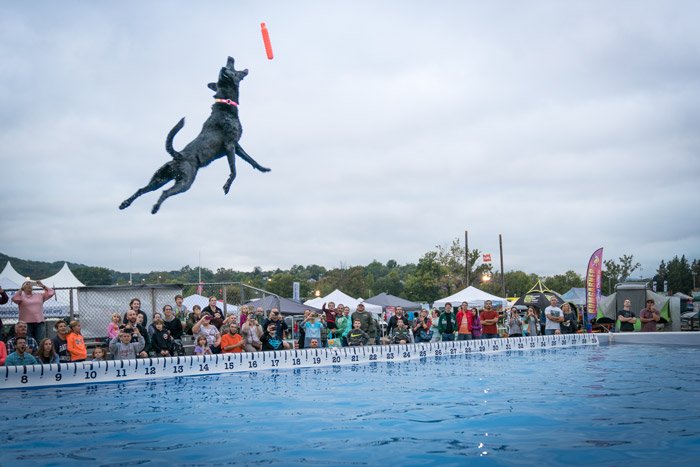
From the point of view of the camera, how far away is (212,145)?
455 inches

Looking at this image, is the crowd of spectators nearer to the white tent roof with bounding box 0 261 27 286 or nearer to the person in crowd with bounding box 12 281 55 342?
the person in crowd with bounding box 12 281 55 342

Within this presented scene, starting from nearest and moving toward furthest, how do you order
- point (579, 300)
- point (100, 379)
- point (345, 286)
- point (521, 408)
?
point (521, 408), point (100, 379), point (579, 300), point (345, 286)

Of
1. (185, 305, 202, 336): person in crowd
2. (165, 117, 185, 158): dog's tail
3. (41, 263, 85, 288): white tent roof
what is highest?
(165, 117, 185, 158): dog's tail

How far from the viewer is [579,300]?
40.9m

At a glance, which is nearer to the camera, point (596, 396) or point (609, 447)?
point (609, 447)

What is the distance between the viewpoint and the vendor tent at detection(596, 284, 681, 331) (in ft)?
75.8

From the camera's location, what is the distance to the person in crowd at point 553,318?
60.4ft

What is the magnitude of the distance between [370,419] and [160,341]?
708 centimetres

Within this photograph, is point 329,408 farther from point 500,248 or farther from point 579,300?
point 500,248

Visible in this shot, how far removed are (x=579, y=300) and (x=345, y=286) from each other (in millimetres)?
33690

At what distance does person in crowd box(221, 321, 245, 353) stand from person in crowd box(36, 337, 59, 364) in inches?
138

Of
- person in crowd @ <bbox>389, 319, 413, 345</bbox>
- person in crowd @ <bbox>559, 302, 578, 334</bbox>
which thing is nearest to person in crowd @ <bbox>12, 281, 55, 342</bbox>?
person in crowd @ <bbox>389, 319, 413, 345</bbox>

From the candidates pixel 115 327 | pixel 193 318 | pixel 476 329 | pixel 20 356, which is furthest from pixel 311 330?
pixel 20 356

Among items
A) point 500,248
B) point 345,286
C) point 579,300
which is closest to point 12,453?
point 579,300
